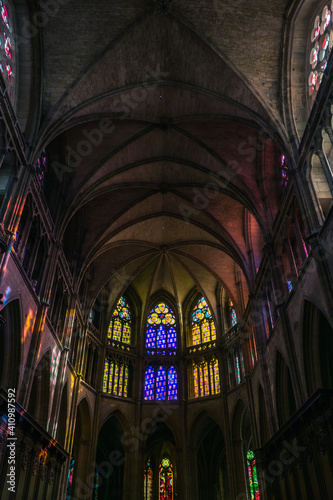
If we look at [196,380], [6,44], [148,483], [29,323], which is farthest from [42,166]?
[148,483]

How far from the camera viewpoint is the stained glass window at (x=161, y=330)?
95.0 ft

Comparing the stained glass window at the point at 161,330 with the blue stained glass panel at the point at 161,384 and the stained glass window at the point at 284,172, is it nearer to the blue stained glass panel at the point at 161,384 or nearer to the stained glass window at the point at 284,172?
the blue stained glass panel at the point at 161,384

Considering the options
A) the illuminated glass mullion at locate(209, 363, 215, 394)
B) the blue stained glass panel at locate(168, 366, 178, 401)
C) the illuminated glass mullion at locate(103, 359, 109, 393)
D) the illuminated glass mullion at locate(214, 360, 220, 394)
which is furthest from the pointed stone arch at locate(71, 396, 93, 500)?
the illuminated glass mullion at locate(214, 360, 220, 394)

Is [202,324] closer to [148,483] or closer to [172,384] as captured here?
[172,384]

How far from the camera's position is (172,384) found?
90.0 ft

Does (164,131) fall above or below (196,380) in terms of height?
above

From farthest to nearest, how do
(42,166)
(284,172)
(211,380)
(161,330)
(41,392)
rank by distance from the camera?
(161,330), (211,380), (42,166), (284,172), (41,392)

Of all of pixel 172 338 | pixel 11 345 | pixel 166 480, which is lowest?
pixel 166 480

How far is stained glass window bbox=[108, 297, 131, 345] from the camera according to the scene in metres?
28.3

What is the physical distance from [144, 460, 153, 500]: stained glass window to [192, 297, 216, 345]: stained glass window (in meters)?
8.81

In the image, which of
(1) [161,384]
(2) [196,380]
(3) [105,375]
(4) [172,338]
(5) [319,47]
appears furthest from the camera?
(4) [172,338]

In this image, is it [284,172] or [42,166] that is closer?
[284,172]

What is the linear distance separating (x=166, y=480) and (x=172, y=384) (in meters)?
6.07

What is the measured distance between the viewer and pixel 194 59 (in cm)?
1641
